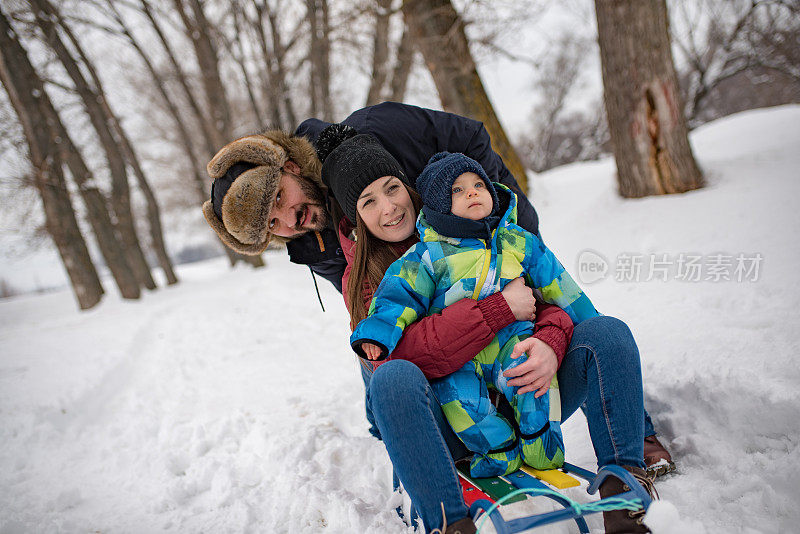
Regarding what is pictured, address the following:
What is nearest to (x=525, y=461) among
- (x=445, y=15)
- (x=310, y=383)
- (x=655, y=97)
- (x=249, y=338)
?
(x=310, y=383)

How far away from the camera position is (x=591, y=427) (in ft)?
4.60

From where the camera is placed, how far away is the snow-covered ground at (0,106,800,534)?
1.69 metres

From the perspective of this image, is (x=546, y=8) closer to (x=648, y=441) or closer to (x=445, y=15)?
(x=445, y=15)

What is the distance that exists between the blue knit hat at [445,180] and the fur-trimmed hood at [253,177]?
33.9 inches

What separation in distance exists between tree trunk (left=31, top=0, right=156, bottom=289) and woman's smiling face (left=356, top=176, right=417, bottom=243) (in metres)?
9.29

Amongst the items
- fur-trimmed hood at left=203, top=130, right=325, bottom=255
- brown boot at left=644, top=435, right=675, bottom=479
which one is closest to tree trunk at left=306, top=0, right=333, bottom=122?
fur-trimmed hood at left=203, top=130, right=325, bottom=255

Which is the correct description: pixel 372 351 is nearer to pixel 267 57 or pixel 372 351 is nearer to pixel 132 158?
pixel 267 57

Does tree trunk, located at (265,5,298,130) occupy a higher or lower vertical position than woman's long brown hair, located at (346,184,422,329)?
higher

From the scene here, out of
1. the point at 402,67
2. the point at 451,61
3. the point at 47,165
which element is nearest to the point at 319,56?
the point at 402,67

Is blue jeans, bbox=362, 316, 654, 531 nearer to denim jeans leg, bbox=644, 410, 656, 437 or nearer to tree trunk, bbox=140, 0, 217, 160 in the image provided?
denim jeans leg, bbox=644, 410, 656, 437

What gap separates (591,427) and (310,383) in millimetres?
2292

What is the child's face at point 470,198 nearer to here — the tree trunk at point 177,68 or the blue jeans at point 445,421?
the blue jeans at point 445,421

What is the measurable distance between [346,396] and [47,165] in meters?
7.40

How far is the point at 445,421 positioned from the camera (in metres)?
1.47
